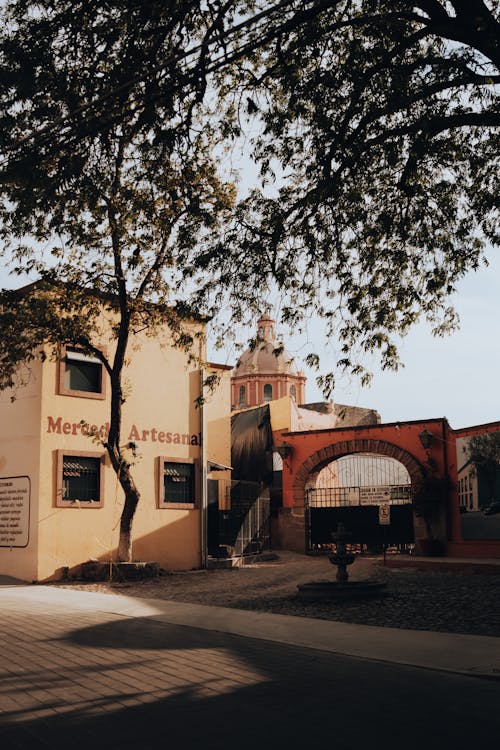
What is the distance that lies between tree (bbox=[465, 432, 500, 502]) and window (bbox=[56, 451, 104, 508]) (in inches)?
426

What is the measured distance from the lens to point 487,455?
22953mm

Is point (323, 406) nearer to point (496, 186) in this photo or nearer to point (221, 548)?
point (221, 548)

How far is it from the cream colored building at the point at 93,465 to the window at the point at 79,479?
0.08 ft

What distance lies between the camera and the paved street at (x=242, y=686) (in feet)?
16.9

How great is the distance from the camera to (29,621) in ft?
36.2

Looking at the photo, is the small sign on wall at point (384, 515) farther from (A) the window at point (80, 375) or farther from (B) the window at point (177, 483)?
(A) the window at point (80, 375)

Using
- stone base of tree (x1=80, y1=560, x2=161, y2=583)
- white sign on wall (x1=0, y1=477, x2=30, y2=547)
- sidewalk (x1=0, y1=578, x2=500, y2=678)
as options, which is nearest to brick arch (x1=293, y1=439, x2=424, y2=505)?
stone base of tree (x1=80, y1=560, x2=161, y2=583)

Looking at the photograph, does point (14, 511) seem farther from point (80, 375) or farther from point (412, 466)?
point (412, 466)

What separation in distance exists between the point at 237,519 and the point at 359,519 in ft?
15.5

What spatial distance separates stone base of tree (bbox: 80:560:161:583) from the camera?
18000 mm

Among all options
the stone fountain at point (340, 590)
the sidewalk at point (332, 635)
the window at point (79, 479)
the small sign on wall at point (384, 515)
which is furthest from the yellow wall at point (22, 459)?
the small sign on wall at point (384, 515)

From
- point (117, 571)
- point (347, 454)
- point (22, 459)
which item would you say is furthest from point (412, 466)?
point (22, 459)

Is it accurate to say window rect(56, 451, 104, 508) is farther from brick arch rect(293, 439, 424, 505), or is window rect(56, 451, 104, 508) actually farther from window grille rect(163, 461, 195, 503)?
brick arch rect(293, 439, 424, 505)

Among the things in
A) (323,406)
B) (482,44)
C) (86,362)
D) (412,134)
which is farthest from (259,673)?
(323,406)
